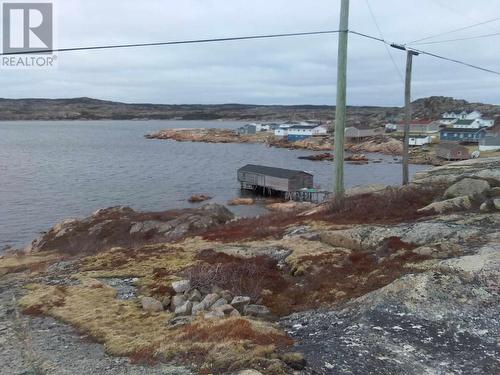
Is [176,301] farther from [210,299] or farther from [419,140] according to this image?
[419,140]

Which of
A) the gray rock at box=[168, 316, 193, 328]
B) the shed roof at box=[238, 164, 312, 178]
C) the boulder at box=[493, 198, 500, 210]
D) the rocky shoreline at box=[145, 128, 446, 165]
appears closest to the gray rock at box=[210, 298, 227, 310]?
the gray rock at box=[168, 316, 193, 328]

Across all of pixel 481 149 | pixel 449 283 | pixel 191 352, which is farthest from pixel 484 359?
pixel 481 149

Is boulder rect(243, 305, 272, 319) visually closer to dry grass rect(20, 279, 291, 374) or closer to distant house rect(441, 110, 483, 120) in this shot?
dry grass rect(20, 279, 291, 374)

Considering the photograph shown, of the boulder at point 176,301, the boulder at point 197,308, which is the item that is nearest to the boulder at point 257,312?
the boulder at point 197,308

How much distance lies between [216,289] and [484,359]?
260 inches

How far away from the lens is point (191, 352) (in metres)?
8.34

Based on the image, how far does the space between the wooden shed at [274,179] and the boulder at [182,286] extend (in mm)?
50361

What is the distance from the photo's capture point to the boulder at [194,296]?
11867 mm

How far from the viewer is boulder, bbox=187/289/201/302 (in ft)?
38.9

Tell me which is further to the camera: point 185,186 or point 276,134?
point 276,134

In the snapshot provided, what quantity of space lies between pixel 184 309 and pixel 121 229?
25.7 meters

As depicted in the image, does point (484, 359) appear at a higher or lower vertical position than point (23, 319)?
higher

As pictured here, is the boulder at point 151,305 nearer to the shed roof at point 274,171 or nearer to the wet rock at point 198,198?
the wet rock at point 198,198

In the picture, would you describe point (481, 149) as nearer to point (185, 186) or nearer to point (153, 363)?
point (185, 186)
